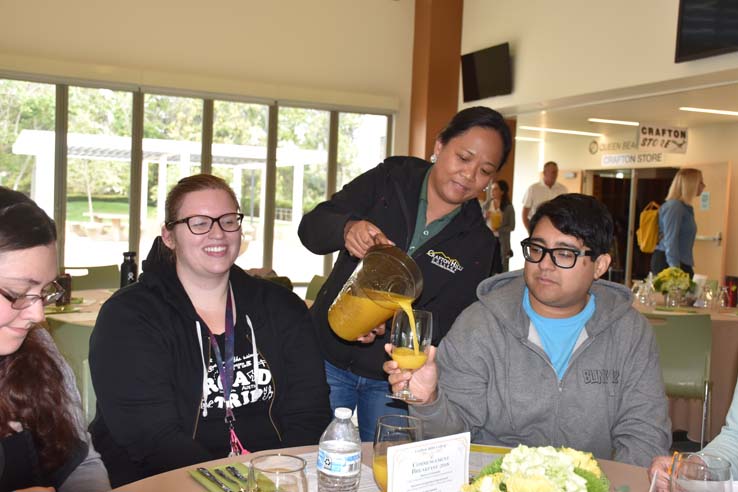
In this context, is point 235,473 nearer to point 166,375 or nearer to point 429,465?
point 429,465

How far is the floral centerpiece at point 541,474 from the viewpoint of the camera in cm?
105

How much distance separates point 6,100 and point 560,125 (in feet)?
27.8

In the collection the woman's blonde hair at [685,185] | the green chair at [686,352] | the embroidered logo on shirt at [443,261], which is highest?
the woman's blonde hair at [685,185]

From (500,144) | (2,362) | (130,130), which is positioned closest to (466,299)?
(500,144)

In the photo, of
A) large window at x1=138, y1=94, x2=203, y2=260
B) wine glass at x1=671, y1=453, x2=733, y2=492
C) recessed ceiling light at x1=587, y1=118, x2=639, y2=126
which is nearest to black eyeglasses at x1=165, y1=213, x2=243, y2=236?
wine glass at x1=671, y1=453, x2=733, y2=492

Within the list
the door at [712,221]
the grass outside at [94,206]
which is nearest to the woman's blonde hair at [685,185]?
the door at [712,221]

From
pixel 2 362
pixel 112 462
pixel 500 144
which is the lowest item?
pixel 112 462

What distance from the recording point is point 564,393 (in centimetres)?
202

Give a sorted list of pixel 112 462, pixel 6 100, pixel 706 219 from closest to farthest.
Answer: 1. pixel 112 462
2. pixel 6 100
3. pixel 706 219

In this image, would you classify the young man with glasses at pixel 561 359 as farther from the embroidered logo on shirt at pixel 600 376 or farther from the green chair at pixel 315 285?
the green chair at pixel 315 285

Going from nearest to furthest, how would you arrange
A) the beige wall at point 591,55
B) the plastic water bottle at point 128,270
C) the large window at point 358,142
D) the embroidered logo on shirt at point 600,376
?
the embroidered logo on shirt at point 600,376 < the plastic water bottle at point 128,270 < the beige wall at point 591,55 < the large window at point 358,142

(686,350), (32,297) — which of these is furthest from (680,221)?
(32,297)

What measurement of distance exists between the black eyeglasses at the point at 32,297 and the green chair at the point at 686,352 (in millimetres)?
3093

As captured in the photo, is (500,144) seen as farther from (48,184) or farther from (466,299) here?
(48,184)
